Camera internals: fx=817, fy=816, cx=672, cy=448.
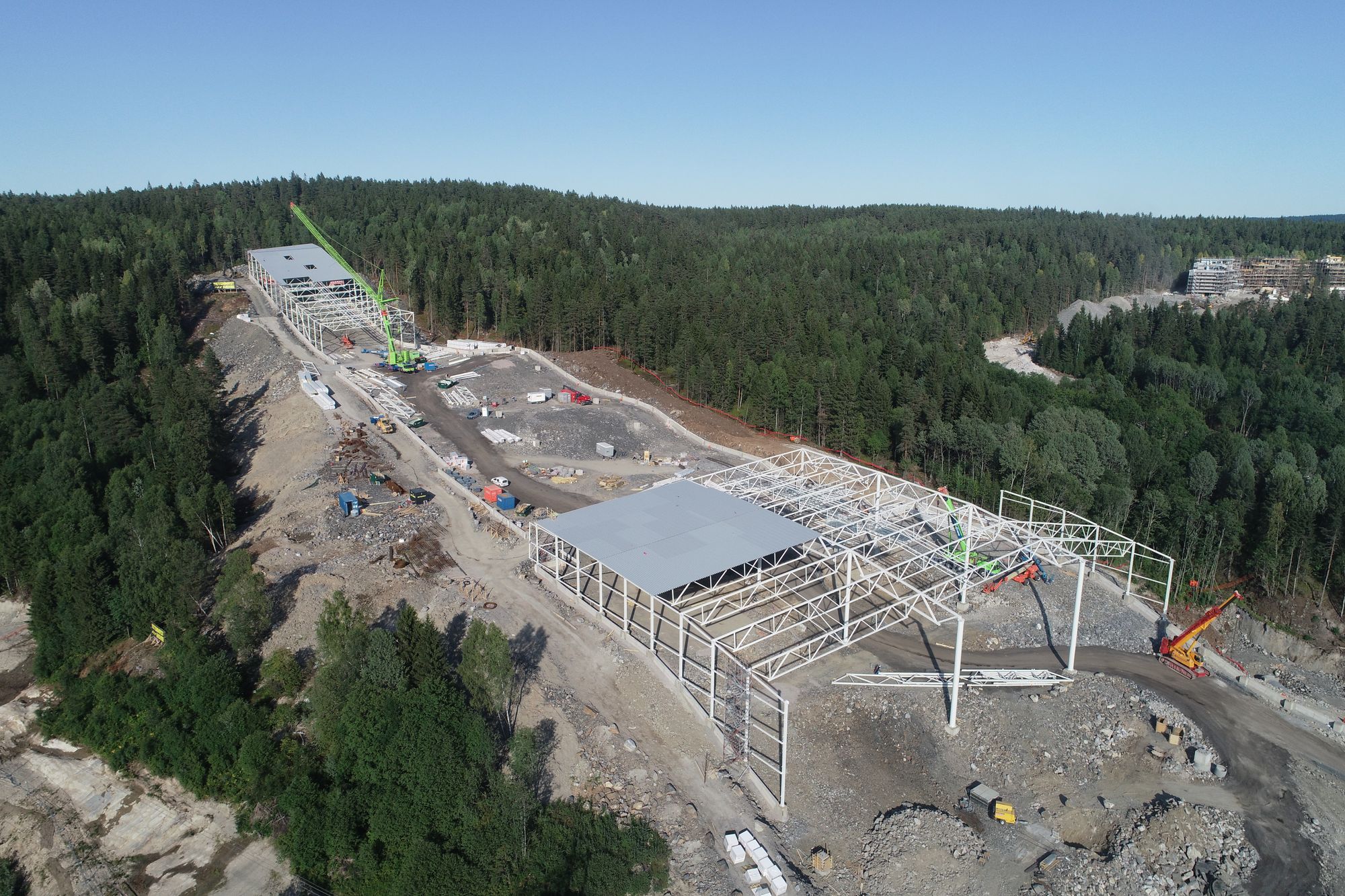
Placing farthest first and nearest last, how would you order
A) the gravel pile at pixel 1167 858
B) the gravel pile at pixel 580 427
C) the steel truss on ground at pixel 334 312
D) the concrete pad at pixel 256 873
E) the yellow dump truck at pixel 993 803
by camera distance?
the steel truss on ground at pixel 334 312 < the gravel pile at pixel 580 427 < the concrete pad at pixel 256 873 < the yellow dump truck at pixel 993 803 < the gravel pile at pixel 1167 858

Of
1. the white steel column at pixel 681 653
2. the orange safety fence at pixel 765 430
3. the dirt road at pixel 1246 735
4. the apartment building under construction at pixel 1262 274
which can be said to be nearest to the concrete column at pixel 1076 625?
the dirt road at pixel 1246 735

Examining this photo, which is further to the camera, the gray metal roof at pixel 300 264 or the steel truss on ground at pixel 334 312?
the gray metal roof at pixel 300 264

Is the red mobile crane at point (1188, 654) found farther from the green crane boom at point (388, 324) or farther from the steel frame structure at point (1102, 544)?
the green crane boom at point (388, 324)

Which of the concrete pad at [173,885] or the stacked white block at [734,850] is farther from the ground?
the stacked white block at [734,850]

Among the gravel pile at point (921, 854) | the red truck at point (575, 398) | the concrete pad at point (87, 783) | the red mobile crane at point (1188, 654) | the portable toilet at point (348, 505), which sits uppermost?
the red truck at point (575, 398)

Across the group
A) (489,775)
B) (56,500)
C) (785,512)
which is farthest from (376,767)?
(56,500)

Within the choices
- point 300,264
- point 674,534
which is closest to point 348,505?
point 674,534

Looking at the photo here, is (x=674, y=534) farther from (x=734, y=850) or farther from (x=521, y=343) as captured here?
(x=521, y=343)

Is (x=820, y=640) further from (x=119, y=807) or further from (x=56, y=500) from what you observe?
(x=56, y=500)
